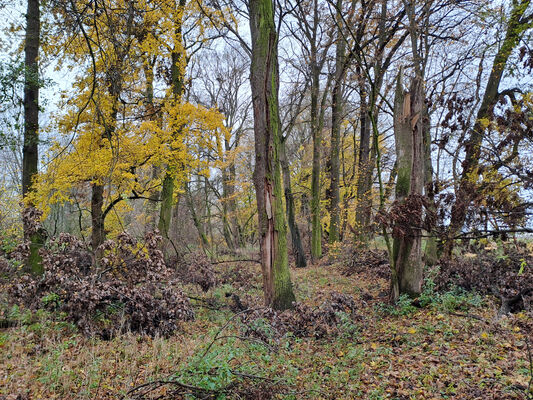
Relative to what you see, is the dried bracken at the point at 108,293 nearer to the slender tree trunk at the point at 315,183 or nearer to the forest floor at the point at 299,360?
the forest floor at the point at 299,360

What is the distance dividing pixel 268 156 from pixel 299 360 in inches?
142

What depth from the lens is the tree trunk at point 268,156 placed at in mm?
6336

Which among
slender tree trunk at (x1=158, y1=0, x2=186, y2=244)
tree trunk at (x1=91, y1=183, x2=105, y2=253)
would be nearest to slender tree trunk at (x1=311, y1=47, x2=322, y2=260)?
slender tree trunk at (x1=158, y1=0, x2=186, y2=244)

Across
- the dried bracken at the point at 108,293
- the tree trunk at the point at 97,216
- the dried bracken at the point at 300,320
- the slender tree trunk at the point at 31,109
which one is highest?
the slender tree trunk at the point at 31,109

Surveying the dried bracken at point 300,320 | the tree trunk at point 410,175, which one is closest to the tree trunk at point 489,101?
the tree trunk at point 410,175

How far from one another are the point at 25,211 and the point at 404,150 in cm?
771

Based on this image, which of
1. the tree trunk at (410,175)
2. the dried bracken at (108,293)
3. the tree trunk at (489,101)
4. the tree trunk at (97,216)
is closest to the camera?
the dried bracken at (108,293)

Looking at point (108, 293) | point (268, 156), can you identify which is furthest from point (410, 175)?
point (108, 293)

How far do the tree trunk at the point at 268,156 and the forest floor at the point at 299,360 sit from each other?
3.66 feet

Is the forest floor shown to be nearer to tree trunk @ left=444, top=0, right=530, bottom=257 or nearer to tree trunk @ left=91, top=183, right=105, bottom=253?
tree trunk @ left=444, top=0, right=530, bottom=257

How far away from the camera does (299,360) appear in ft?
15.3

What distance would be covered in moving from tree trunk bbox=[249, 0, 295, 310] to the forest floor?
1117 mm

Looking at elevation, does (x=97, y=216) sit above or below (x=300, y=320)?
above

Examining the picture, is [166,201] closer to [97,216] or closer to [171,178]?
[171,178]
